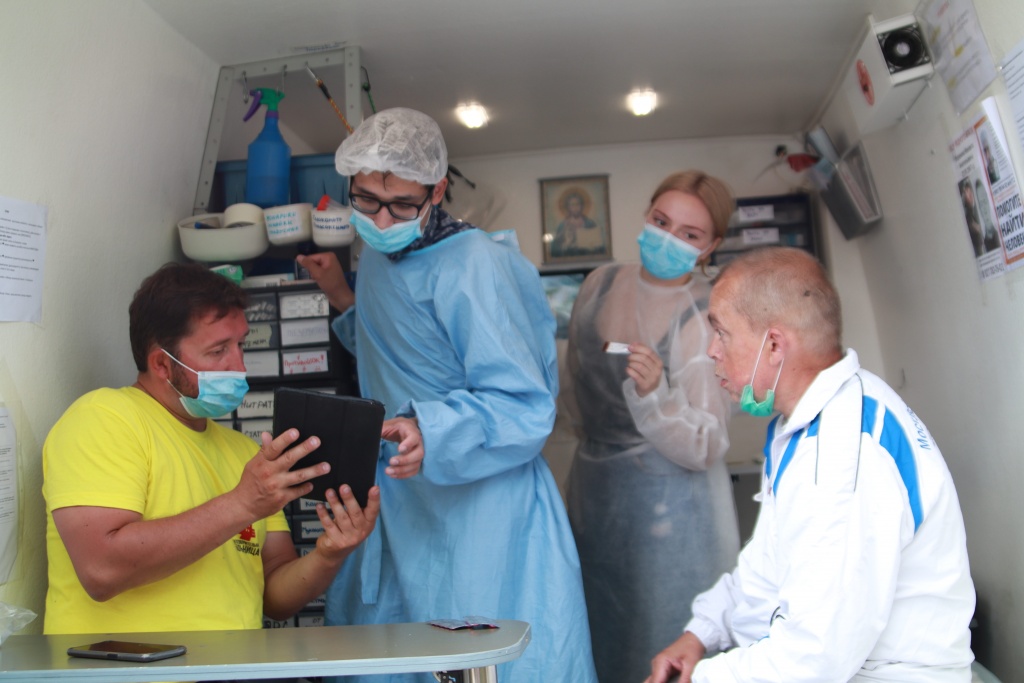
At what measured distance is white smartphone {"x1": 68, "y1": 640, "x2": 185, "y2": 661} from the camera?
3.80ft

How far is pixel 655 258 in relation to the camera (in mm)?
2312

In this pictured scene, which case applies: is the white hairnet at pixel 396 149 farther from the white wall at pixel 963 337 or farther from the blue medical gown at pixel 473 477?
the white wall at pixel 963 337

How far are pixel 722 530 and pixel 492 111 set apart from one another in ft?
5.21

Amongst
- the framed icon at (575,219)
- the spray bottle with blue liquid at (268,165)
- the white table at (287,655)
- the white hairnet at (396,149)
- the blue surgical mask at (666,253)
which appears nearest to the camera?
the white table at (287,655)

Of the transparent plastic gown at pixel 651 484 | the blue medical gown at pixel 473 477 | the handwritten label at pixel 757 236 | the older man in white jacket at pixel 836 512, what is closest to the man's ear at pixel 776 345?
the older man in white jacket at pixel 836 512

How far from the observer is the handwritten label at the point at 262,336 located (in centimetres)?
231

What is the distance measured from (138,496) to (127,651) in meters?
0.39

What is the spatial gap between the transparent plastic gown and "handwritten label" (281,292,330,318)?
787 millimetres

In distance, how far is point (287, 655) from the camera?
1150 mm

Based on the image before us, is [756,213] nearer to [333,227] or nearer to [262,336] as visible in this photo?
[333,227]

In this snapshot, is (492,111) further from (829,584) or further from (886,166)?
(829,584)

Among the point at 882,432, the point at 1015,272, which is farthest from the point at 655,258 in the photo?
the point at 882,432

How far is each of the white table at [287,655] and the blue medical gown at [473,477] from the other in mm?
492

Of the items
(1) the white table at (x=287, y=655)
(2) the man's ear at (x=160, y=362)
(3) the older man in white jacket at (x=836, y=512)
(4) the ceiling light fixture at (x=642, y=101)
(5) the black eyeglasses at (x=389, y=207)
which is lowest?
(1) the white table at (x=287, y=655)
